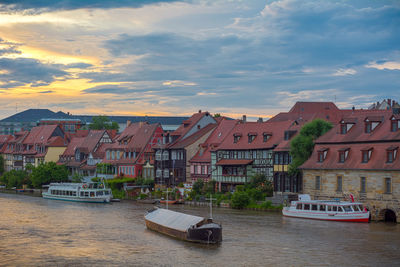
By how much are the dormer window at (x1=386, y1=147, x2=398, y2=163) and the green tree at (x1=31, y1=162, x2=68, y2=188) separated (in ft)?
218

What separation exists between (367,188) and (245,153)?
2573 centimetres

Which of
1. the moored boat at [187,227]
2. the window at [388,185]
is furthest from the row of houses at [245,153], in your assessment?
the moored boat at [187,227]

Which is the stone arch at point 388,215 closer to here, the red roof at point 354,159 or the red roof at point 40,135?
the red roof at point 354,159

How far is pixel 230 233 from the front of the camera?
53.4m

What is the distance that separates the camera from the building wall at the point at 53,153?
131125 millimetres

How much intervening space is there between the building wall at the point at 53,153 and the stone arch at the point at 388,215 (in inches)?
3320

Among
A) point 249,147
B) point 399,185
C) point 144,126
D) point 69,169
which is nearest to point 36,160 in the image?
point 69,169

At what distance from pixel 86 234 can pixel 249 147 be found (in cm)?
3398

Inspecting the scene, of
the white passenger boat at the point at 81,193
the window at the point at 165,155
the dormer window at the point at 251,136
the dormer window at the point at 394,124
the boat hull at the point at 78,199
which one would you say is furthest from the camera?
the window at the point at 165,155

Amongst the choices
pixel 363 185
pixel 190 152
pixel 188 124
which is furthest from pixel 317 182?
pixel 188 124

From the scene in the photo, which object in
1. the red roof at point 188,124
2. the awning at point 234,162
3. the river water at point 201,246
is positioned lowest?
the river water at point 201,246

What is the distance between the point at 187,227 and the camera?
164ft

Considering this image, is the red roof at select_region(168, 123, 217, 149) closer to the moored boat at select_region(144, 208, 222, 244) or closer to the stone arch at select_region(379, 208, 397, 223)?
the moored boat at select_region(144, 208, 222, 244)

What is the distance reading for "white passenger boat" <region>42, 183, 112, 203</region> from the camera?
8922 cm
